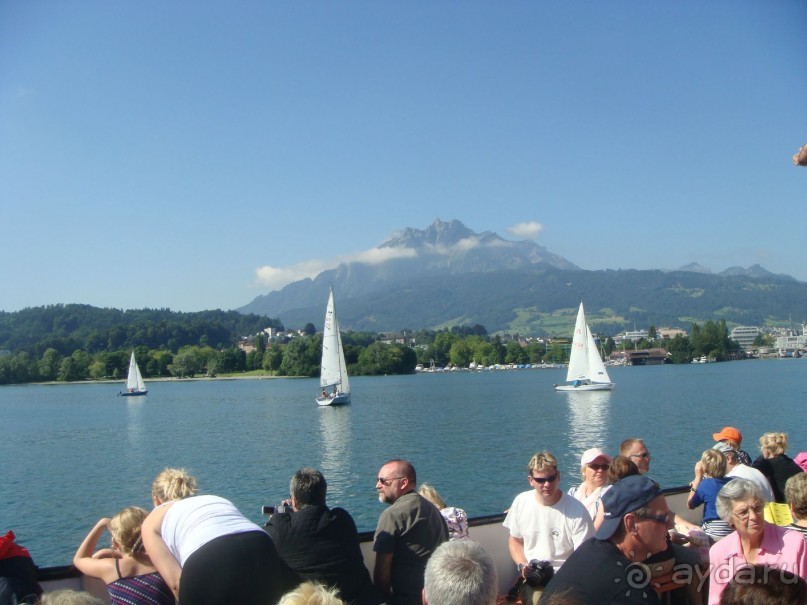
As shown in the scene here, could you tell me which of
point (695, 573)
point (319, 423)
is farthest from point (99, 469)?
A: point (695, 573)

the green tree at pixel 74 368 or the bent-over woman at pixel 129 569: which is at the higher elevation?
the green tree at pixel 74 368

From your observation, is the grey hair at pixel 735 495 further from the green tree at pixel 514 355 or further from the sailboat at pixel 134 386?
the green tree at pixel 514 355

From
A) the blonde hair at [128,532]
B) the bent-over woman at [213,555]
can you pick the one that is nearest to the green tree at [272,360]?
the blonde hair at [128,532]

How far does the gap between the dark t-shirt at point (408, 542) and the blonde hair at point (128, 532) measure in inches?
60.3

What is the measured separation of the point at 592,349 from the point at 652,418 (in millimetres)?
23124

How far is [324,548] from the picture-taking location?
4742 mm

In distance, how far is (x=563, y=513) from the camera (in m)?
5.33

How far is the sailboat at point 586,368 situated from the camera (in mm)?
63594

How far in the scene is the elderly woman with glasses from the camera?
4.21 m

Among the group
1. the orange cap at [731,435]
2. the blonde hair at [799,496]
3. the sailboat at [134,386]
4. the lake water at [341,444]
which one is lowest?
the lake water at [341,444]

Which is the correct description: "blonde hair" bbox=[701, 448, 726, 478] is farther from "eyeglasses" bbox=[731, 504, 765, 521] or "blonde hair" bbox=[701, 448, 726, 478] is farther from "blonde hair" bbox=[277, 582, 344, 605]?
"blonde hair" bbox=[277, 582, 344, 605]

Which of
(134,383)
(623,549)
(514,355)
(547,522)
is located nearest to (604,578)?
(623,549)

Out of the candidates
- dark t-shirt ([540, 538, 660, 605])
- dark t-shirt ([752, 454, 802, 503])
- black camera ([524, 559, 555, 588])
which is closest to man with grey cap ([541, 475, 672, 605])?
dark t-shirt ([540, 538, 660, 605])

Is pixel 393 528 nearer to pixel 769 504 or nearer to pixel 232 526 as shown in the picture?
pixel 232 526
